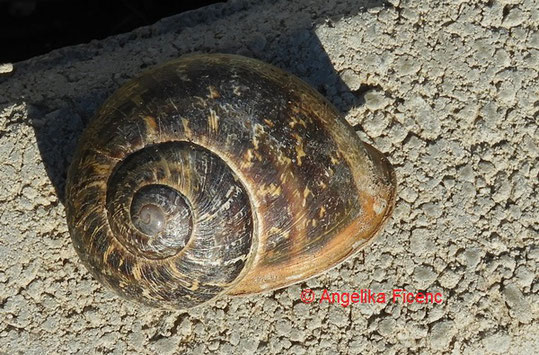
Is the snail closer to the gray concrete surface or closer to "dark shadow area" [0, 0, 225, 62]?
the gray concrete surface

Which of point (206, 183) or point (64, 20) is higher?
point (64, 20)

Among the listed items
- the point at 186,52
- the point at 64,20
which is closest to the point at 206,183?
the point at 186,52

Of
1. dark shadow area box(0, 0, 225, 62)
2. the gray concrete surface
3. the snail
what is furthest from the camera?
dark shadow area box(0, 0, 225, 62)

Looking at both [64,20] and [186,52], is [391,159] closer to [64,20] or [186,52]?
[186,52]

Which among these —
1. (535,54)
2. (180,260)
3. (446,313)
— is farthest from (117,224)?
(535,54)

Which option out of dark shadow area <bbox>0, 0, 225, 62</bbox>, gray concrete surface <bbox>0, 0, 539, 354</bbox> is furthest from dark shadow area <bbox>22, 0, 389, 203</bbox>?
dark shadow area <bbox>0, 0, 225, 62</bbox>

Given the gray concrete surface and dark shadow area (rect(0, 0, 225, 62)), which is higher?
dark shadow area (rect(0, 0, 225, 62))

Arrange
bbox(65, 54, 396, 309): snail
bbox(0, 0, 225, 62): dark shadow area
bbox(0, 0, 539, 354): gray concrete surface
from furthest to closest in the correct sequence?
1. bbox(0, 0, 225, 62): dark shadow area
2. bbox(0, 0, 539, 354): gray concrete surface
3. bbox(65, 54, 396, 309): snail
